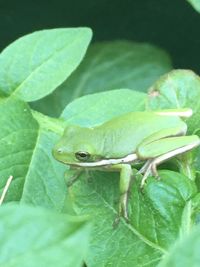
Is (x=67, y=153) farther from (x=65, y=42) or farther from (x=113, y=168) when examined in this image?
(x=65, y=42)

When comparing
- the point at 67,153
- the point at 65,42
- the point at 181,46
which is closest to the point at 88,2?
the point at 181,46

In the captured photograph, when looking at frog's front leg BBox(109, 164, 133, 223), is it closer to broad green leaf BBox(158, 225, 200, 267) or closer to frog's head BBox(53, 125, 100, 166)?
frog's head BBox(53, 125, 100, 166)

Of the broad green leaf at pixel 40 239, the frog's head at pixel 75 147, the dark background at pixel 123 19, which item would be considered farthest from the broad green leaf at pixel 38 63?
the broad green leaf at pixel 40 239

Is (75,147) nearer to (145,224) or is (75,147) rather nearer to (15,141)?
(15,141)

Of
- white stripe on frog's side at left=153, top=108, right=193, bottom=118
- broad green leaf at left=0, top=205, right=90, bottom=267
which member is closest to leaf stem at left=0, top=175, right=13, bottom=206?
white stripe on frog's side at left=153, top=108, right=193, bottom=118

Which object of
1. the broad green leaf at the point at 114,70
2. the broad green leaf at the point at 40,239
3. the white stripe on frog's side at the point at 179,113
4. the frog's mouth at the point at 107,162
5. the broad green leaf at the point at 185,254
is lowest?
the broad green leaf at the point at 114,70

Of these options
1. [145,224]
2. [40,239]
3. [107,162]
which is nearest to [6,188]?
[107,162]

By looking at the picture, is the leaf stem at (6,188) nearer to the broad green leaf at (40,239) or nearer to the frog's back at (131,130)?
the frog's back at (131,130)
